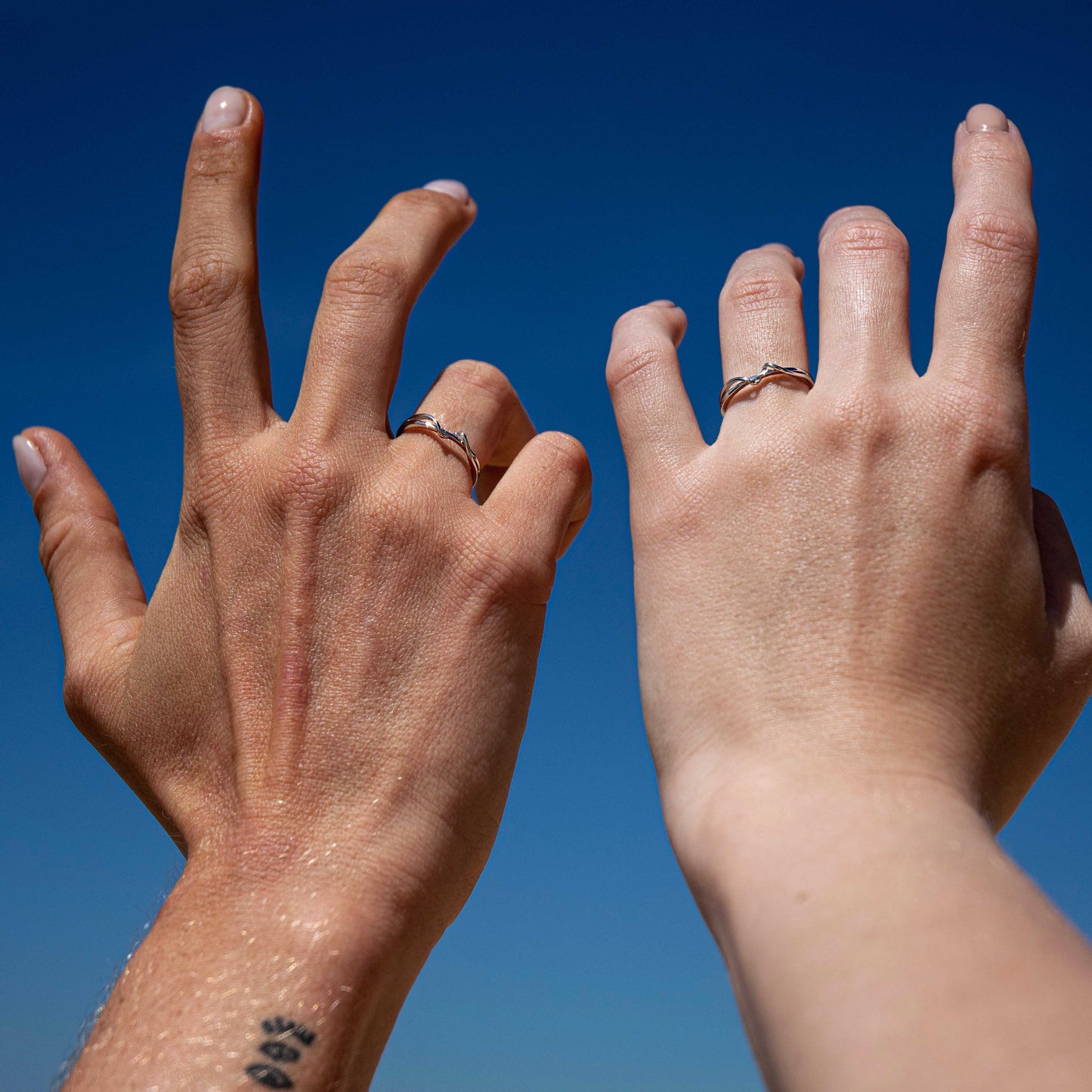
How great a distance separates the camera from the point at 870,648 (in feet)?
4.45

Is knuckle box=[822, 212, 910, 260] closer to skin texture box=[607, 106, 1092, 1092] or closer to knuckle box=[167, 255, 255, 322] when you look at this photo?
skin texture box=[607, 106, 1092, 1092]

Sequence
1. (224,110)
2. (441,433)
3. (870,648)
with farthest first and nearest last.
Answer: (224,110) < (441,433) < (870,648)

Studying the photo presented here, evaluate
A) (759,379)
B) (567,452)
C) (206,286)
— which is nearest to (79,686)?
(206,286)

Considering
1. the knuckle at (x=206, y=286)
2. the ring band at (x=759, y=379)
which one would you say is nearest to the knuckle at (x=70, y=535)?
the knuckle at (x=206, y=286)

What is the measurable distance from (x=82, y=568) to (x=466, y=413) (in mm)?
1130

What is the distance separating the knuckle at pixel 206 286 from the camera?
2.25 m

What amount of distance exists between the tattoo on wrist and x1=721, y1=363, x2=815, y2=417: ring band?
124cm

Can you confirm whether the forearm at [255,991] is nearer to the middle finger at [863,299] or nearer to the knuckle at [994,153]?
the middle finger at [863,299]

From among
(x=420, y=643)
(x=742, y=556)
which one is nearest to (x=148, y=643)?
(x=420, y=643)

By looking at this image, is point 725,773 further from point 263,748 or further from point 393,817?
point 263,748

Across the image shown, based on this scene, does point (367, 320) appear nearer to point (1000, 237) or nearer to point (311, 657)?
point (311, 657)

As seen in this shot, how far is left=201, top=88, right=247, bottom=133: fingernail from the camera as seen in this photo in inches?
95.4

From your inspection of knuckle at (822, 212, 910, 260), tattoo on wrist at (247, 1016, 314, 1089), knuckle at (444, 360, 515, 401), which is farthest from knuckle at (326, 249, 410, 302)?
tattoo on wrist at (247, 1016, 314, 1089)

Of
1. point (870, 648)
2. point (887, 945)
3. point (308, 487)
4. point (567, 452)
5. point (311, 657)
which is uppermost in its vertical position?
point (567, 452)
